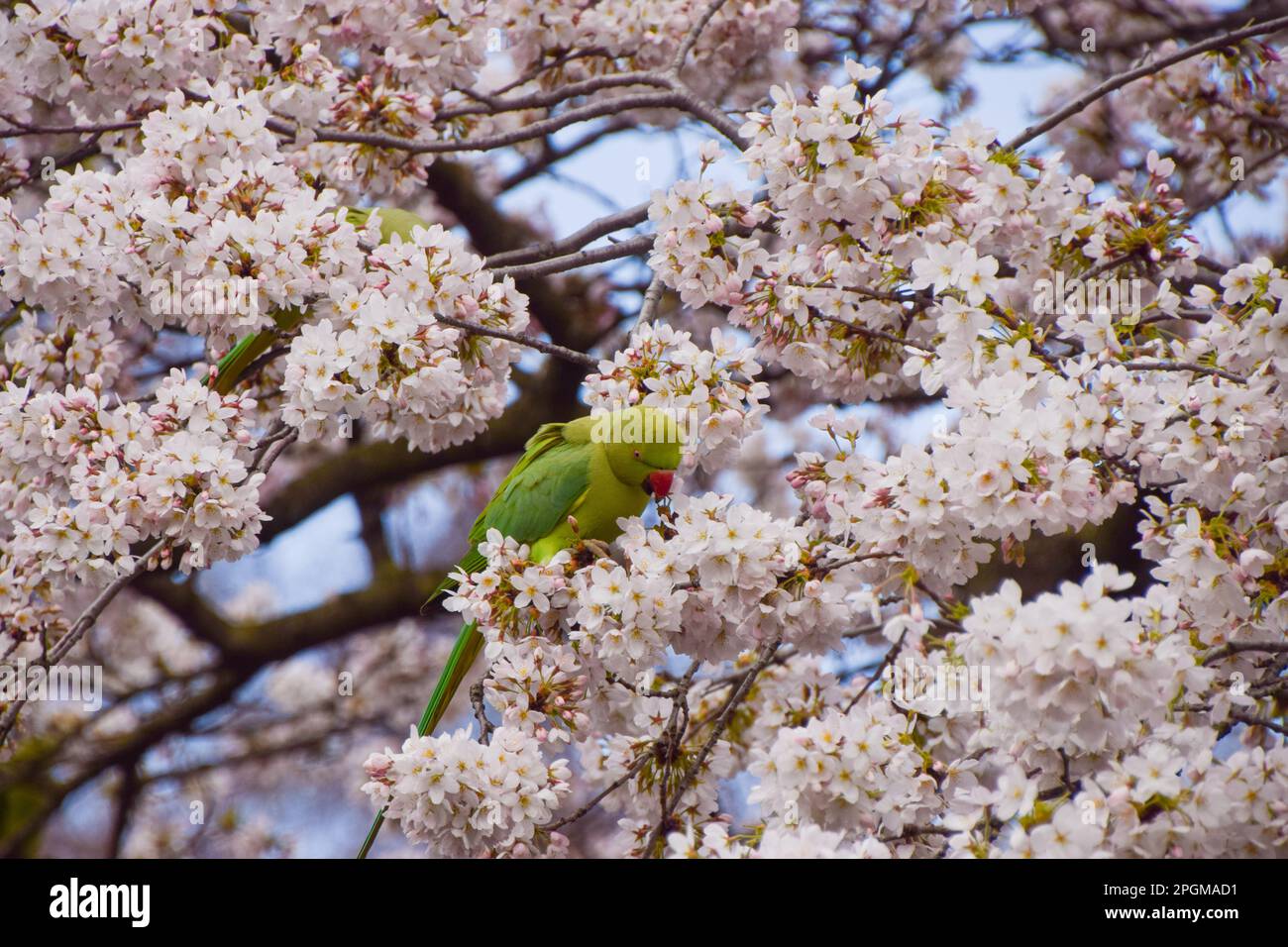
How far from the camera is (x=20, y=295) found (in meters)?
3.29

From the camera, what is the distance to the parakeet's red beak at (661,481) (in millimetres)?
2816

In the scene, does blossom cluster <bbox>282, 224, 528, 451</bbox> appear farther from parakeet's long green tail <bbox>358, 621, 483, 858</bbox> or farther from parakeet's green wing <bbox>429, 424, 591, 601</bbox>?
parakeet's long green tail <bbox>358, 621, 483, 858</bbox>

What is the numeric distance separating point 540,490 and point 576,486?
104 mm

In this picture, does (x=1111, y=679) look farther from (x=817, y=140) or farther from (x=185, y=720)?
(x=185, y=720)

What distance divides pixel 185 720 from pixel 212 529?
347 centimetres

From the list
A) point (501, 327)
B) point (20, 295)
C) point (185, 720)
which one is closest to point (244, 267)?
point (501, 327)

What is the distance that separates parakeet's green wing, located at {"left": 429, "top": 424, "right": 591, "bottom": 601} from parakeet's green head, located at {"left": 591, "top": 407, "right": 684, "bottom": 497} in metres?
0.11

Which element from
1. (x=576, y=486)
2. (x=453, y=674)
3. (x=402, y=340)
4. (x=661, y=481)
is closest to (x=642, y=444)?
(x=661, y=481)

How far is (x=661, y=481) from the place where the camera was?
2.82 meters

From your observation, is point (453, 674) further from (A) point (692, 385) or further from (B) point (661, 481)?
(A) point (692, 385)

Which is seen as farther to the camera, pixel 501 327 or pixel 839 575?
pixel 501 327

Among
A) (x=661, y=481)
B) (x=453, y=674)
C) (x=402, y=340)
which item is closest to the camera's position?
(x=402, y=340)
